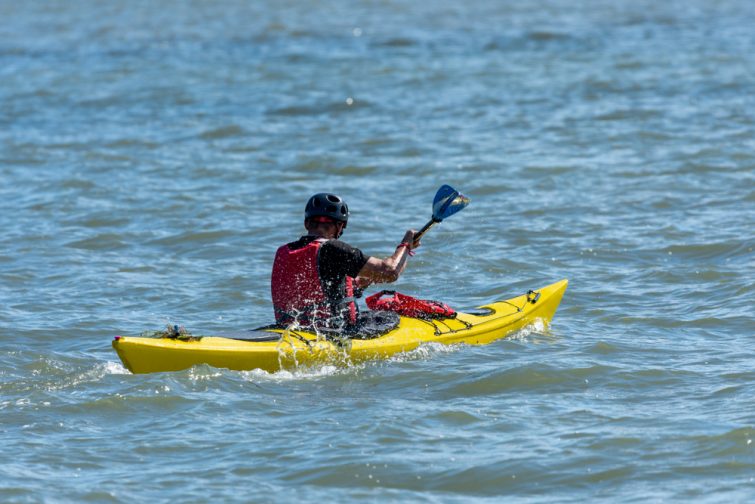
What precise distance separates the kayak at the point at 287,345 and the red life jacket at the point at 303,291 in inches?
4.9

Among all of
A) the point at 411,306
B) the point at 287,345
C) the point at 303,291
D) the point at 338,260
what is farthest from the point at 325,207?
the point at 411,306

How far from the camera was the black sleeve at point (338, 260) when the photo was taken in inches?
298

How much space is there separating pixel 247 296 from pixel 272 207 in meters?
3.31

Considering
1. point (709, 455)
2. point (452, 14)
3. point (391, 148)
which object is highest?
point (452, 14)

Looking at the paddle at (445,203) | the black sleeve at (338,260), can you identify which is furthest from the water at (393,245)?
the paddle at (445,203)

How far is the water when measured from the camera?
6.21m

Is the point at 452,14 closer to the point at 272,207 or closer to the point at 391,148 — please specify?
the point at 391,148

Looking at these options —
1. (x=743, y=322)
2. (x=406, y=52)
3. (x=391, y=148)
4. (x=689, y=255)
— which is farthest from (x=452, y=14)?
(x=743, y=322)

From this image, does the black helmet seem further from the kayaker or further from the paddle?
the paddle

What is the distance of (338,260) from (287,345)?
611mm

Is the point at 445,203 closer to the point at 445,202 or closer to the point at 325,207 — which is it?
the point at 445,202

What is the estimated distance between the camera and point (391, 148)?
52.0 ft

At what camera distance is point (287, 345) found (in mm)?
7535

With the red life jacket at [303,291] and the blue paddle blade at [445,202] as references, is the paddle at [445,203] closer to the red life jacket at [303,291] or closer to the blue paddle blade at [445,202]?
the blue paddle blade at [445,202]
